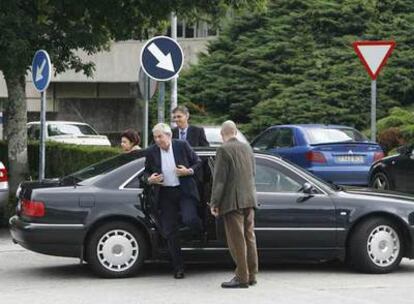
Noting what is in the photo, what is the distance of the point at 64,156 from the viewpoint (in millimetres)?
16234

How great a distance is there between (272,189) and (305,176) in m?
0.41

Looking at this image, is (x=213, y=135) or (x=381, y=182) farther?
(x=213, y=135)

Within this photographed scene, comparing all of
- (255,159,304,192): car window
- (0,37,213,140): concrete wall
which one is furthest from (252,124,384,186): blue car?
(0,37,213,140): concrete wall

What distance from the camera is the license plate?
17.9 metres

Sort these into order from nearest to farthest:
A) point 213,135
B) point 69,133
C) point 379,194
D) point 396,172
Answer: point 379,194 < point 396,172 < point 213,135 < point 69,133

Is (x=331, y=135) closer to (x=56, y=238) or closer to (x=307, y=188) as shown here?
(x=307, y=188)

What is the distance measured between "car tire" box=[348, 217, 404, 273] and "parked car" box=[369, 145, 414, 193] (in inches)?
246

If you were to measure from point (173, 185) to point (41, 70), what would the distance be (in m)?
4.47

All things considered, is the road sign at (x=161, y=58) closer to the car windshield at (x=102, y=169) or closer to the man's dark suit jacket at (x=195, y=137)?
the man's dark suit jacket at (x=195, y=137)

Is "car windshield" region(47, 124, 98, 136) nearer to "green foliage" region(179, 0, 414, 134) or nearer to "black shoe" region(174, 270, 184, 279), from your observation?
"green foliage" region(179, 0, 414, 134)

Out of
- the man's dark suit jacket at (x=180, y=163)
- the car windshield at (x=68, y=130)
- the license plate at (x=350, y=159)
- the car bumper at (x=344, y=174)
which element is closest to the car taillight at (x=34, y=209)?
the man's dark suit jacket at (x=180, y=163)

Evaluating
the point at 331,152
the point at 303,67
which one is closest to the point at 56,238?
the point at 331,152

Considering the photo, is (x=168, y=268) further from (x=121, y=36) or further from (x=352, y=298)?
(x=121, y=36)

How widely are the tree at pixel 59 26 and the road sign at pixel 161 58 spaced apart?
85.6 inches
